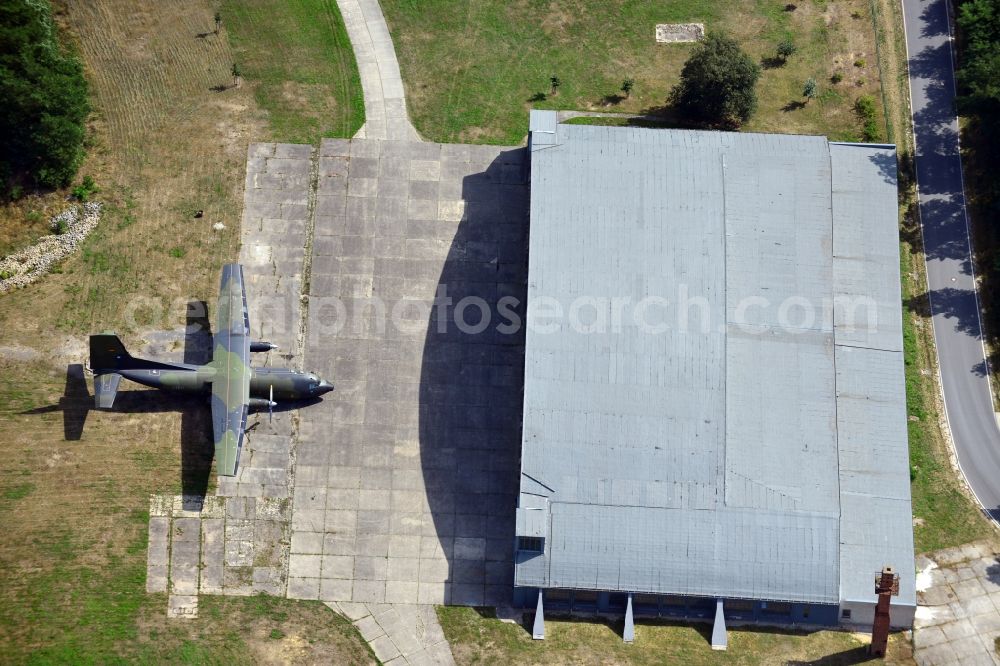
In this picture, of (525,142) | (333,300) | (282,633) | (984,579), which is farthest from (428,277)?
(984,579)

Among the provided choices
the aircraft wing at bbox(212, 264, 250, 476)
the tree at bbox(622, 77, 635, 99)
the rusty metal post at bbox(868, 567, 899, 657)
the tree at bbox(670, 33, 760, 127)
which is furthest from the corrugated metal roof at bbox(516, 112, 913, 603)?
the aircraft wing at bbox(212, 264, 250, 476)

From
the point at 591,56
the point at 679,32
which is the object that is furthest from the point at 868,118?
the point at 591,56

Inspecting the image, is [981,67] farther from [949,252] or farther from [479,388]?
[479,388]

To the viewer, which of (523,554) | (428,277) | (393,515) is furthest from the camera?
(428,277)

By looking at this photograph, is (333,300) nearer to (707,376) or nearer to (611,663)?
(707,376)

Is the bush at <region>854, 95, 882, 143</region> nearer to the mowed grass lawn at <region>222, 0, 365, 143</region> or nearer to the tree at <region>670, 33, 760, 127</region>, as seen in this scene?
the tree at <region>670, 33, 760, 127</region>


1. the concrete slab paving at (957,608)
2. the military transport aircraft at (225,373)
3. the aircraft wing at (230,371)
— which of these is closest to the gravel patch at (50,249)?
the military transport aircraft at (225,373)
